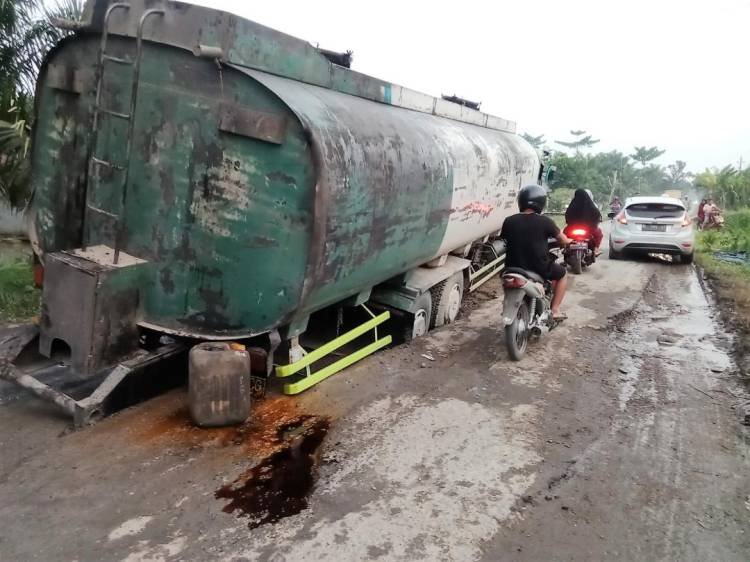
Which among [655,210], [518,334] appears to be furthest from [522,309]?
[655,210]

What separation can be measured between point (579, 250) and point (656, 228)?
281 cm

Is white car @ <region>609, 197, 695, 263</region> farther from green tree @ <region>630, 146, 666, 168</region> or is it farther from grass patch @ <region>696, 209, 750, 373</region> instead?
green tree @ <region>630, 146, 666, 168</region>

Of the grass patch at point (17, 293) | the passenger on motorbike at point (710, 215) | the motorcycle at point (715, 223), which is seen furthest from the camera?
the passenger on motorbike at point (710, 215)

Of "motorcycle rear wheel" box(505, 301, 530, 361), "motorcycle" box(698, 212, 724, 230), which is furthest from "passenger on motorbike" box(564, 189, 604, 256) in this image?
"motorcycle" box(698, 212, 724, 230)

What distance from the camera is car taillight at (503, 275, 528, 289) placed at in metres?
5.88

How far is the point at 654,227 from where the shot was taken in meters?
12.5

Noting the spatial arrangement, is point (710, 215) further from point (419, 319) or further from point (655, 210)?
point (419, 319)

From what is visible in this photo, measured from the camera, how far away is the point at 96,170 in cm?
448

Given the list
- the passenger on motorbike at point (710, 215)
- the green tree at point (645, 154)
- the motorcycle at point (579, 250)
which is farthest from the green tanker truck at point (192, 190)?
the green tree at point (645, 154)

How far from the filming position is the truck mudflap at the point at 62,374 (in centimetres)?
403

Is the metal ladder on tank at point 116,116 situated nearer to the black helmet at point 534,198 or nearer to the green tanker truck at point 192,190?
the green tanker truck at point 192,190

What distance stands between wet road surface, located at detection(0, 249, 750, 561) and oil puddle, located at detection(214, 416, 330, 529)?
0.01 m

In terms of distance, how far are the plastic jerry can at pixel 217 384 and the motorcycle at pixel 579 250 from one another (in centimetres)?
792

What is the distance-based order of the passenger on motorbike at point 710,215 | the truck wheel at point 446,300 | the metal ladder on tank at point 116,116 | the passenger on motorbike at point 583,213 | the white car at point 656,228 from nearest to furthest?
the metal ladder on tank at point 116,116, the truck wheel at point 446,300, the passenger on motorbike at point 583,213, the white car at point 656,228, the passenger on motorbike at point 710,215
